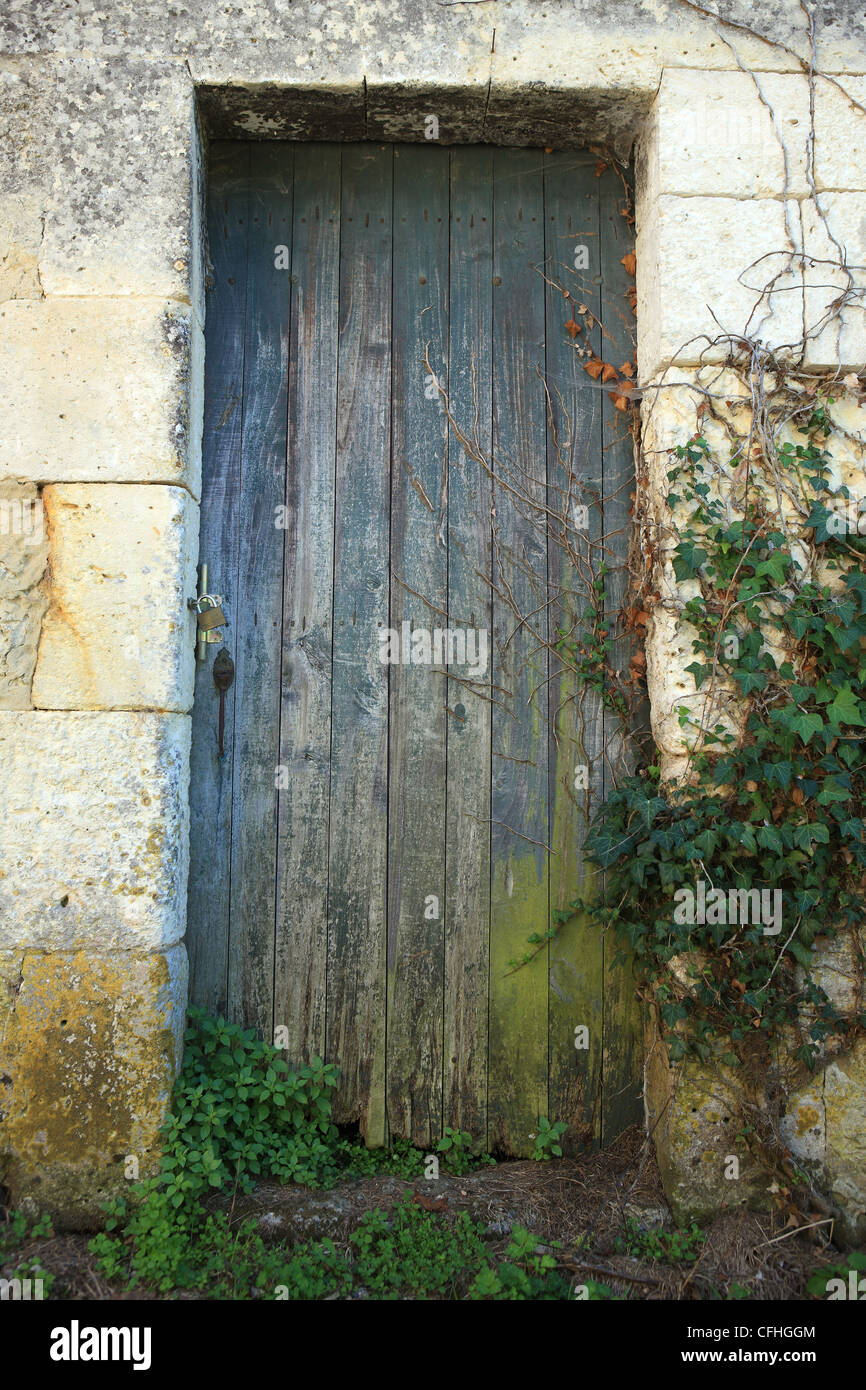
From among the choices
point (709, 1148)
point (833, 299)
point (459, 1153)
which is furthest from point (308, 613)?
point (709, 1148)

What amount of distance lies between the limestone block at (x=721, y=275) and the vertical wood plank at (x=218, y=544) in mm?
1277

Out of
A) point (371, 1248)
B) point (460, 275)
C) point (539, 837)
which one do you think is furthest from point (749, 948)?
point (460, 275)

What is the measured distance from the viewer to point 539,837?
2.63 meters

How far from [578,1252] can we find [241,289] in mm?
2869

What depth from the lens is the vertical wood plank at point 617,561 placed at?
101 inches

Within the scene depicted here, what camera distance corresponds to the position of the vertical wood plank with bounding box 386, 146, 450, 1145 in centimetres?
257

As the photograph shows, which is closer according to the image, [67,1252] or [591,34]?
[67,1252]

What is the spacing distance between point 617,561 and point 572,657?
33cm

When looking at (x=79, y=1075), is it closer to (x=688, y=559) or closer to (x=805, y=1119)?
(x=805, y=1119)

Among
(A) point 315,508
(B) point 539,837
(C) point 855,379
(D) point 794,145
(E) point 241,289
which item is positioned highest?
(D) point 794,145

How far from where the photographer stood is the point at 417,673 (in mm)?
2652

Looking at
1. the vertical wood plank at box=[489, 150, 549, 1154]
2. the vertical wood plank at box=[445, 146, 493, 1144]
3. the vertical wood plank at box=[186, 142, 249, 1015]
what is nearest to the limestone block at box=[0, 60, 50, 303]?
the vertical wood plank at box=[186, 142, 249, 1015]

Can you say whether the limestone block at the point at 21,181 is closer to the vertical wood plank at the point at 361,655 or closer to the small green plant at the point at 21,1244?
the vertical wood plank at the point at 361,655
